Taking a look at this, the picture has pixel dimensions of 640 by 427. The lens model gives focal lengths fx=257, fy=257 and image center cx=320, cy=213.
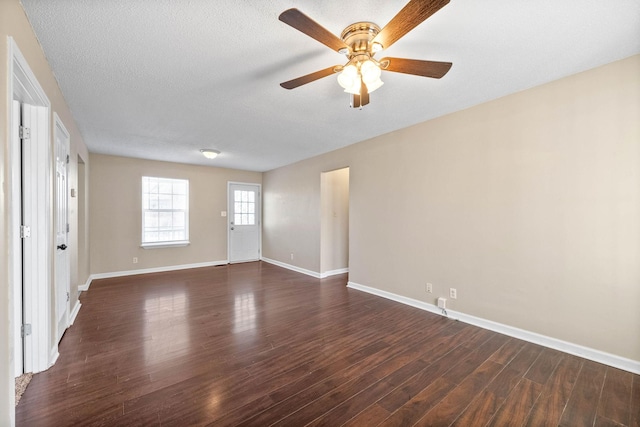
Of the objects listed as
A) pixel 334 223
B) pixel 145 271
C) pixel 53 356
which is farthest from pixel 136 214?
pixel 334 223

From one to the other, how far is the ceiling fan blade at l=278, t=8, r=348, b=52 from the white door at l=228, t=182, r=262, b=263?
5584 millimetres

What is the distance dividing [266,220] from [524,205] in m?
5.56

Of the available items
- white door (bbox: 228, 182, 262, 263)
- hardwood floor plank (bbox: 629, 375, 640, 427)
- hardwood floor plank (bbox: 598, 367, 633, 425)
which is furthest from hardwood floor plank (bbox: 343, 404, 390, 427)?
white door (bbox: 228, 182, 262, 263)

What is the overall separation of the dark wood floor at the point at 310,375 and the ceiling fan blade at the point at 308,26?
7.26 ft

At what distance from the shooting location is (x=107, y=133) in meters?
3.75

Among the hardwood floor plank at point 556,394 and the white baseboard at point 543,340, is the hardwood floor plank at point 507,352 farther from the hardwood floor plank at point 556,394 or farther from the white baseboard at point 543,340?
the hardwood floor plank at point 556,394

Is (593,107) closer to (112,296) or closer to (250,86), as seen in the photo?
(250,86)

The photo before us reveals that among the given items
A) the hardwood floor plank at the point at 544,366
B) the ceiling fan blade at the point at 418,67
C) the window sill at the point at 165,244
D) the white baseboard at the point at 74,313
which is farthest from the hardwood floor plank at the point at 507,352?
the window sill at the point at 165,244

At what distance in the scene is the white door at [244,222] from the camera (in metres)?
6.59

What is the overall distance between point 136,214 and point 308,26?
5.63 metres

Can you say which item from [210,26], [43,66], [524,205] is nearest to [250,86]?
[210,26]

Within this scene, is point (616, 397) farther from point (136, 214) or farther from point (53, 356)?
point (136, 214)

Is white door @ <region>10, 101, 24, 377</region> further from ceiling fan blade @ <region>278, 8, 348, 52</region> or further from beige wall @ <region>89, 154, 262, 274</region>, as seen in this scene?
beige wall @ <region>89, 154, 262, 274</region>

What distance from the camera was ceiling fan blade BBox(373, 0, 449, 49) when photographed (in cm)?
119
